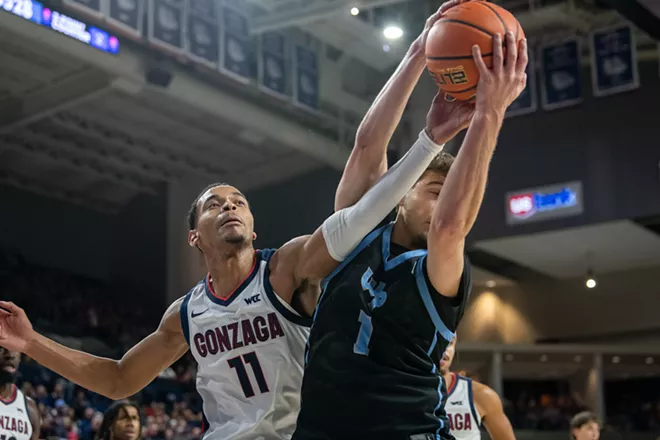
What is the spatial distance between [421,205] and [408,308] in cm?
38

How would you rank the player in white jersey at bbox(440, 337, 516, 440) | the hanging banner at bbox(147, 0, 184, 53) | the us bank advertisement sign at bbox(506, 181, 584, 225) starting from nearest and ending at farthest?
the player in white jersey at bbox(440, 337, 516, 440), the hanging banner at bbox(147, 0, 184, 53), the us bank advertisement sign at bbox(506, 181, 584, 225)

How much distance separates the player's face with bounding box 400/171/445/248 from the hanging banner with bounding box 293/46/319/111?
14.8 meters

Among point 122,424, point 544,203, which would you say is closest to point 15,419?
point 122,424

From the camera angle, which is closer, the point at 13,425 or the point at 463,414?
the point at 463,414

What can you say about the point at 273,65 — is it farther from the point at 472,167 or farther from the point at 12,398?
the point at 472,167

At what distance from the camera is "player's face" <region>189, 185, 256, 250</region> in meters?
4.03

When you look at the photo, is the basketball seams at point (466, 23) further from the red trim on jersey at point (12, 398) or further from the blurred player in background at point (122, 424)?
the red trim on jersey at point (12, 398)

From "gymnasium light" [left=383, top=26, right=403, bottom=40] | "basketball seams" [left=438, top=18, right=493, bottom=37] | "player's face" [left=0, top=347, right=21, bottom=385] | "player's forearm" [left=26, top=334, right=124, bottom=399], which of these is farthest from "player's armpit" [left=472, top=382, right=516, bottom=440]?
"gymnasium light" [left=383, top=26, right=403, bottom=40]

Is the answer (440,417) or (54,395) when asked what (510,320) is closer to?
(54,395)

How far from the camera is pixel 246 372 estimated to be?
380 cm

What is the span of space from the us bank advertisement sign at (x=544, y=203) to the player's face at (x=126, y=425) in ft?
38.6

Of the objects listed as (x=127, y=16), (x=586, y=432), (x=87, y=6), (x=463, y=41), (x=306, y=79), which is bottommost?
(x=586, y=432)

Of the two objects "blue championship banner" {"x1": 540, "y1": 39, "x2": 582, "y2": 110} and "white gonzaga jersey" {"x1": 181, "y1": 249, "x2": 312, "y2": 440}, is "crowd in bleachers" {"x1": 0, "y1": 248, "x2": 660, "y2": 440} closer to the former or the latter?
"blue championship banner" {"x1": 540, "y1": 39, "x2": 582, "y2": 110}

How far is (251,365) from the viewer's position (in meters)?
3.80
